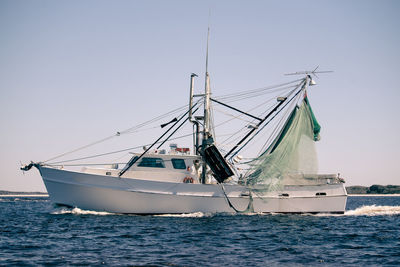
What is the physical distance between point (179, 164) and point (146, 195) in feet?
10.4

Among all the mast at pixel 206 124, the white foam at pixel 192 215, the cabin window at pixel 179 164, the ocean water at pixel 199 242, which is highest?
the mast at pixel 206 124

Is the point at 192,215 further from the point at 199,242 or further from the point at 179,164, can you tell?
the point at 199,242

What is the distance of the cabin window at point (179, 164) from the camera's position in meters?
27.1

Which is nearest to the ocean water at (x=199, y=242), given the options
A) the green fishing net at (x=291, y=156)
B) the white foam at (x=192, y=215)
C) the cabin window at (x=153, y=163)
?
the white foam at (x=192, y=215)

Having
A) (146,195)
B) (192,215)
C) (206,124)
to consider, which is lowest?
(192,215)

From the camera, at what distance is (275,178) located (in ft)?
86.0

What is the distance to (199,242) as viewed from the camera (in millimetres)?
15852

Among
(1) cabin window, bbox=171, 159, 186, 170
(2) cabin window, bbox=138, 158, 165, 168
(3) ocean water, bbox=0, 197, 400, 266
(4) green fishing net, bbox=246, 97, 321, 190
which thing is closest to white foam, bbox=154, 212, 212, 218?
(3) ocean water, bbox=0, 197, 400, 266

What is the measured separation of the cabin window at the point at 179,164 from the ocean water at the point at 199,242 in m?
4.10

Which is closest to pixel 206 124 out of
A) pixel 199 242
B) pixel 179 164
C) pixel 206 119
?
pixel 206 119

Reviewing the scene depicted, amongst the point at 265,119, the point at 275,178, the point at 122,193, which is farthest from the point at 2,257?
the point at 265,119

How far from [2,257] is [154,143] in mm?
15200

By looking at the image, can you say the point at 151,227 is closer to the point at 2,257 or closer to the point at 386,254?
the point at 2,257

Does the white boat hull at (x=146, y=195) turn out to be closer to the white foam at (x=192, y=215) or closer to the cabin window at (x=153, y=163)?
the white foam at (x=192, y=215)
